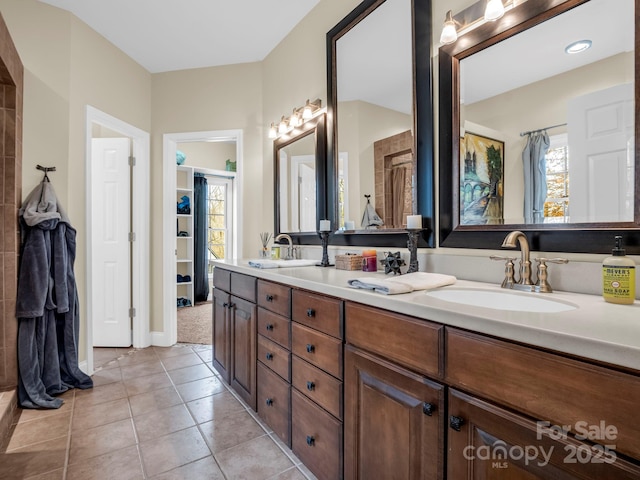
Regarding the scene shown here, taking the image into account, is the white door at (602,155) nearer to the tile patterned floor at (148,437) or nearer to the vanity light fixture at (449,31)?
the vanity light fixture at (449,31)

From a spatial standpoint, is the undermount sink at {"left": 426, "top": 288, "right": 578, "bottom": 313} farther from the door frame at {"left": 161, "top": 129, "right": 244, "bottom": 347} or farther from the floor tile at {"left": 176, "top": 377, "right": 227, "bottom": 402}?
the door frame at {"left": 161, "top": 129, "right": 244, "bottom": 347}

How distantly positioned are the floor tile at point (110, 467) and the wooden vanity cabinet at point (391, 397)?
104cm

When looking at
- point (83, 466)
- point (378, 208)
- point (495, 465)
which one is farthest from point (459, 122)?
point (83, 466)

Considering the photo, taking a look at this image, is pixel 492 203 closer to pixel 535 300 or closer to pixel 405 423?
pixel 535 300

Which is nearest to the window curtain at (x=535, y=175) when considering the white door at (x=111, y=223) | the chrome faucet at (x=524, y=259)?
the chrome faucet at (x=524, y=259)

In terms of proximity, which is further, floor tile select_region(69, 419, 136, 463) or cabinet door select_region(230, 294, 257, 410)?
cabinet door select_region(230, 294, 257, 410)

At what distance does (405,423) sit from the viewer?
0.96 meters

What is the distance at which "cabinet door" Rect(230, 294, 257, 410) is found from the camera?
1899 millimetres

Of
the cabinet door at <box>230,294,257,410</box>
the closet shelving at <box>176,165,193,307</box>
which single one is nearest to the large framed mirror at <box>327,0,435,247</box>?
the cabinet door at <box>230,294,257,410</box>

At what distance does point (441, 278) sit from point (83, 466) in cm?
184

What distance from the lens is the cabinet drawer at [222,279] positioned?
2.22m

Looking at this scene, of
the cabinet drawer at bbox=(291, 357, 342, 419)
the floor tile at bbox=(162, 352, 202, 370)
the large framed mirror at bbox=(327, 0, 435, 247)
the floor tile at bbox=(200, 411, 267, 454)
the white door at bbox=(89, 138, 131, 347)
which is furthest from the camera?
the white door at bbox=(89, 138, 131, 347)

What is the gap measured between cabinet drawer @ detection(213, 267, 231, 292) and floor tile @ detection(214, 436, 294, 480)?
3.03ft

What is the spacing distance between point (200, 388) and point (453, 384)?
206 cm
